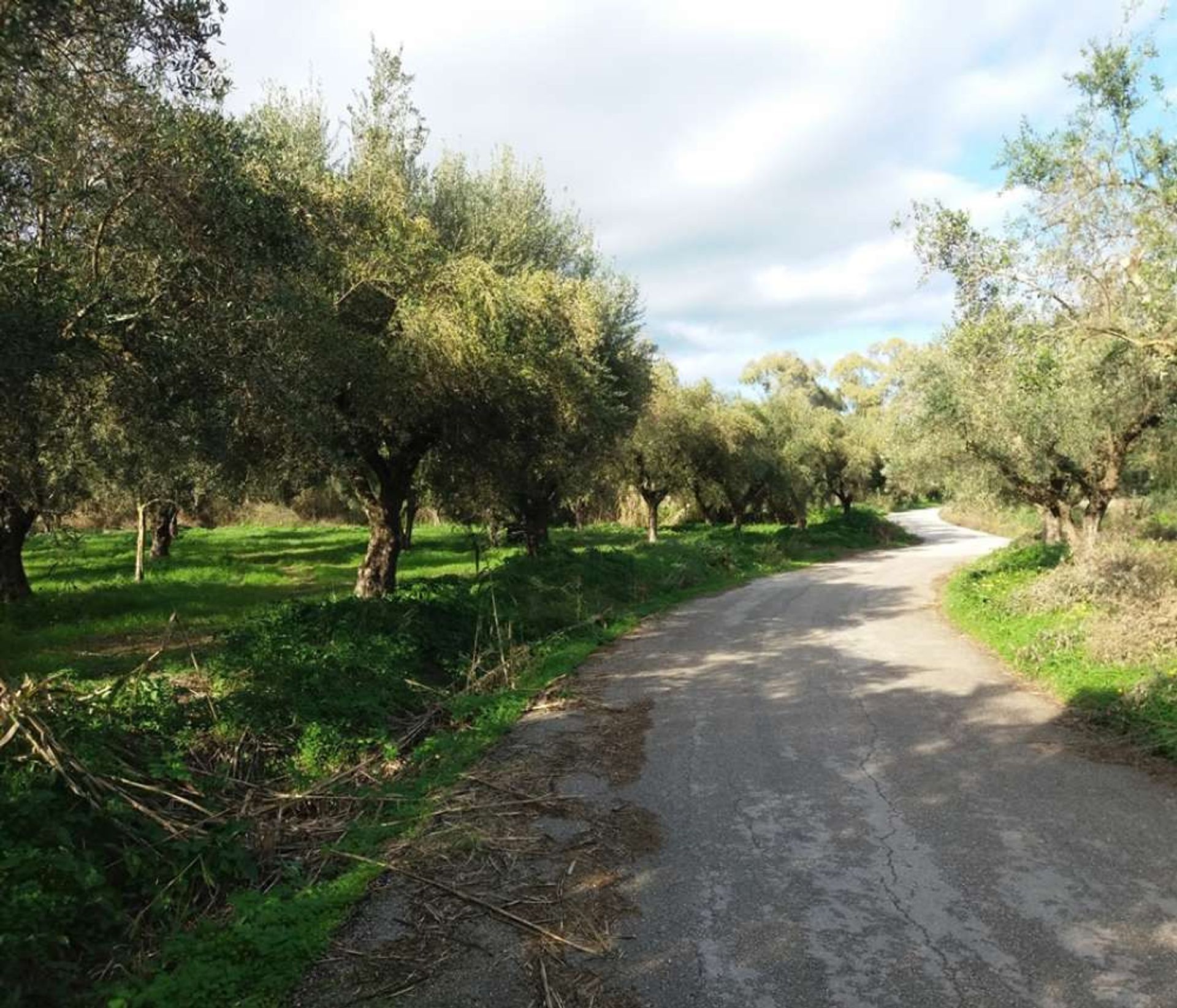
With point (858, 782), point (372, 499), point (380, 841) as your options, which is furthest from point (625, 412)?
point (380, 841)

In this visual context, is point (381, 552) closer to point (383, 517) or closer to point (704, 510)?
point (383, 517)

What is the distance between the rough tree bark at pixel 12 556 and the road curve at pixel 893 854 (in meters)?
14.4

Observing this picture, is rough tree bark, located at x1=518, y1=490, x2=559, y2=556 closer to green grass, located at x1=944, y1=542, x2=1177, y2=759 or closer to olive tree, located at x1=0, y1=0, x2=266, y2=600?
green grass, located at x1=944, y1=542, x2=1177, y2=759

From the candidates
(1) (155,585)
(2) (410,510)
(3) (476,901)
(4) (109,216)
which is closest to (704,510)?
(2) (410,510)

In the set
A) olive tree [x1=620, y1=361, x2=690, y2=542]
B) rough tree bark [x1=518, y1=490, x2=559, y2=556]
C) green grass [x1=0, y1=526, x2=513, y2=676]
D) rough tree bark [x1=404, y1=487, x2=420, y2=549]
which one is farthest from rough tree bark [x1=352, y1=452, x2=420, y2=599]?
olive tree [x1=620, y1=361, x2=690, y2=542]

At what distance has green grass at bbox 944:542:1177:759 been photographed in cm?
786

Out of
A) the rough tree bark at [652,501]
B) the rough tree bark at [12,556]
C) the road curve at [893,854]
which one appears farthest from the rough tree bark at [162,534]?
the road curve at [893,854]

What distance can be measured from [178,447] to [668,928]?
8.25 m

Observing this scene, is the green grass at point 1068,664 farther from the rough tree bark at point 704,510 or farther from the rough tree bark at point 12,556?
the rough tree bark at point 704,510

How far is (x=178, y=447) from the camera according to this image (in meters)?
9.84

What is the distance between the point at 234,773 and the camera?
691cm

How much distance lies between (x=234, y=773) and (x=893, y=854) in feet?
17.3

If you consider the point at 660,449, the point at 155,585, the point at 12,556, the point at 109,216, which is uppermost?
the point at 109,216

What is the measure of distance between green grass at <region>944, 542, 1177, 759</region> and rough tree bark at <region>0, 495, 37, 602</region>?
1916cm
